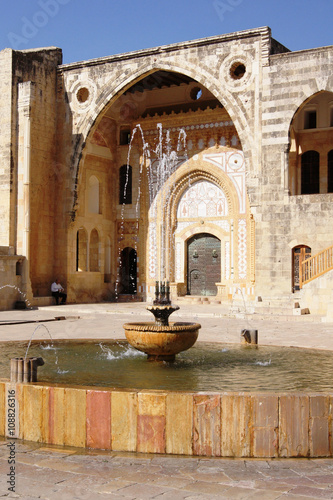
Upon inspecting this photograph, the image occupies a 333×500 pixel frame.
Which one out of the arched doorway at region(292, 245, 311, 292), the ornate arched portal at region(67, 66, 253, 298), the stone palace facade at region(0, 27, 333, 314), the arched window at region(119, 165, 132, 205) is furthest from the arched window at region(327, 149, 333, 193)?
the arched window at region(119, 165, 132, 205)

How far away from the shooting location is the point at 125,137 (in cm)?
2330

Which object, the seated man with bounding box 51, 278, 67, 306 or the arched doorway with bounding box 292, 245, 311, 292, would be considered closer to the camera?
the arched doorway with bounding box 292, 245, 311, 292

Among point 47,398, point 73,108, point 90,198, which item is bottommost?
point 47,398

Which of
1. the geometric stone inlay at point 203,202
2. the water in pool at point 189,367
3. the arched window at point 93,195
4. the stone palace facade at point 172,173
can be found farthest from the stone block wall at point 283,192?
the water in pool at point 189,367

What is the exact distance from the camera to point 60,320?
14.1 meters

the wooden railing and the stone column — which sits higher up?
the stone column

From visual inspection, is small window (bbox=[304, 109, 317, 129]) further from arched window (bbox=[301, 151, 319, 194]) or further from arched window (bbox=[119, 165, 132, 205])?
arched window (bbox=[119, 165, 132, 205])

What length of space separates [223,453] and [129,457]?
24.0 inches

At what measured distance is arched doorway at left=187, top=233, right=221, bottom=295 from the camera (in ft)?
71.0

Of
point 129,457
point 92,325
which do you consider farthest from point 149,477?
point 92,325

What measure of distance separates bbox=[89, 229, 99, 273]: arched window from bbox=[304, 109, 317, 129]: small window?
802 cm

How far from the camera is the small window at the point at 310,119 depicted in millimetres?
20000

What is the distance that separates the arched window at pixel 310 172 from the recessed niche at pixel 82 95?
7.20m

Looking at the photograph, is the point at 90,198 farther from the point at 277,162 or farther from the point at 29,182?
the point at 277,162
